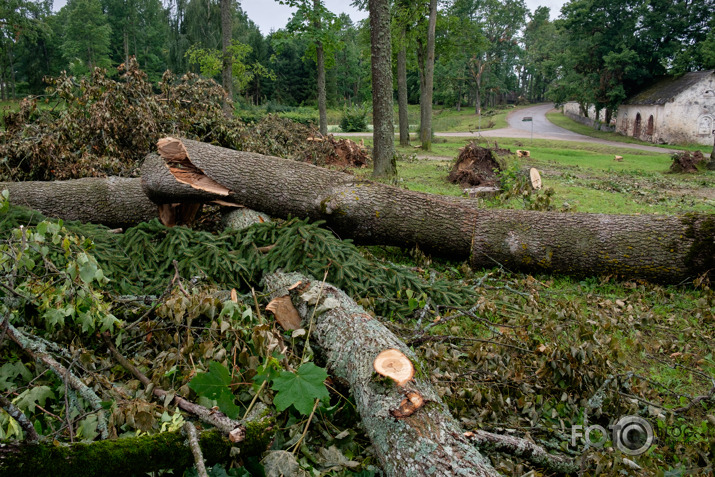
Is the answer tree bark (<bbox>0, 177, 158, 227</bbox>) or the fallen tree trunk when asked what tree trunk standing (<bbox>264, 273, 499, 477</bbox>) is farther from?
tree bark (<bbox>0, 177, 158, 227</bbox>)

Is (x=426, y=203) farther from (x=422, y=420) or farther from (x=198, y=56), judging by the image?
(x=198, y=56)

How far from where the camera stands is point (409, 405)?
6.91 feet

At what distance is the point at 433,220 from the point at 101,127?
5.49m

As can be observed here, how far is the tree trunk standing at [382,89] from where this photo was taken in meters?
10.2

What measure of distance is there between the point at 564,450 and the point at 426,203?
3.15 m

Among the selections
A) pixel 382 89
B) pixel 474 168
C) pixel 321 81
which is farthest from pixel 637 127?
pixel 382 89

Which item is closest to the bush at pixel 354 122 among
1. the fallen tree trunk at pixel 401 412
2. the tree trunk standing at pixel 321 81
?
the tree trunk standing at pixel 321 81

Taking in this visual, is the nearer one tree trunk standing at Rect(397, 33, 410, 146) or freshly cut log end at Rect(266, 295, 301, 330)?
freshly cut log end at Rect(266, 295, 301, 330)

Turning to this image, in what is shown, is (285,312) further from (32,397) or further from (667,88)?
(667,88)

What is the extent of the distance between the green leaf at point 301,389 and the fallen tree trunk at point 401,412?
27 centimetres

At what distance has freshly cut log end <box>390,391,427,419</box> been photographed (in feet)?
6.79

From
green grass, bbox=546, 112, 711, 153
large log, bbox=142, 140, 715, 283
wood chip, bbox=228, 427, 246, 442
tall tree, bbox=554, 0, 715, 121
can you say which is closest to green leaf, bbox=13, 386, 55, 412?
wood chip, bbox=228, 427, 246, 442
